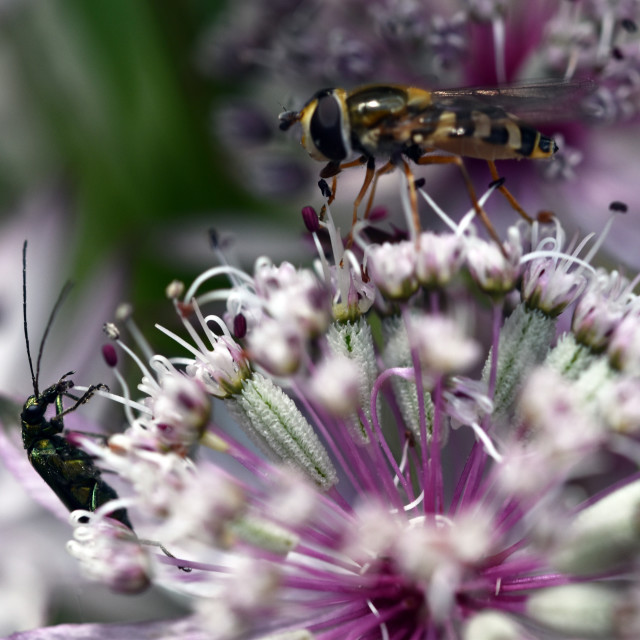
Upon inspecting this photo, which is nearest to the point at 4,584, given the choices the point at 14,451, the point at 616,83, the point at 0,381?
the point at 14,451

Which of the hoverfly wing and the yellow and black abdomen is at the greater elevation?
the hoverfly wing

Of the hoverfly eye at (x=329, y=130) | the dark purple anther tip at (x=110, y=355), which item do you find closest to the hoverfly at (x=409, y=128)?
the hoverfly eye at (x=329, y=130)

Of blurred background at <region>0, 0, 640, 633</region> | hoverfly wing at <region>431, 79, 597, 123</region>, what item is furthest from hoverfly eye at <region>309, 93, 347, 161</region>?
blurred background at <region>0, 0, 640, 633</region>

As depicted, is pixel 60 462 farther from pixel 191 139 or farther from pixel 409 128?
pixel 191 139

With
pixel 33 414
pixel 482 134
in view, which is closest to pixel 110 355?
pixel 33 414

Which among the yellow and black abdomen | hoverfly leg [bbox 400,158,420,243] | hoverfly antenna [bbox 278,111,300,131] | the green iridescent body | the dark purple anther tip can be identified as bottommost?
the green iridescent body

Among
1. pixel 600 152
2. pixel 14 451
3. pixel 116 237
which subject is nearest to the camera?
pixel 14 451

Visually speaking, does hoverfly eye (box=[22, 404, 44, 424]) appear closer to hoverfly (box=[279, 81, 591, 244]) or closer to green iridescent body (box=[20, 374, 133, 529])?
green iridescent body (box=[20, 374, 133, 529])

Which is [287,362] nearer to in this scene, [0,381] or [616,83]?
[616,83]
